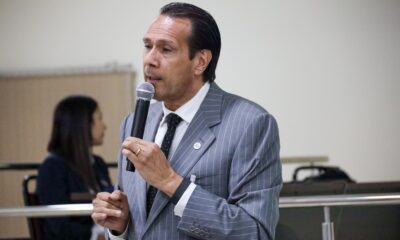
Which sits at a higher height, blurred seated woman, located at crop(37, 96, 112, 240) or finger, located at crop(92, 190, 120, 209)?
finger, located at crop(92, 190, 120, 209)

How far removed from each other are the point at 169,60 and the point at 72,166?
1774 millimetres

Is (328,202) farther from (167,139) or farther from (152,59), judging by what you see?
(152,59)

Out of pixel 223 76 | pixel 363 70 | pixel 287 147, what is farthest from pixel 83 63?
pixel 363 70

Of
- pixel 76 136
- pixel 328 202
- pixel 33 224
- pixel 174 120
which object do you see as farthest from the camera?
pixel 76 136

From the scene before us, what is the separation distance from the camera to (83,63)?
5.47 meters

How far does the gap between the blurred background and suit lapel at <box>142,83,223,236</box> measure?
381 cm

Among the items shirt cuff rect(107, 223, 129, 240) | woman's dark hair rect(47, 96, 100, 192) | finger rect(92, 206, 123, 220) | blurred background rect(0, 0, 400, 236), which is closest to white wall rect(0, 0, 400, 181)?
blurred background rect(0, 0, 400, 236)

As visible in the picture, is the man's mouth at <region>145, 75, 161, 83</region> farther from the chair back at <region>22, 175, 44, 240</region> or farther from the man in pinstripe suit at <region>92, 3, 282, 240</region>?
the chair back at <region>22, 175, 44, 240</region>

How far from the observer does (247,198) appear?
1354mm

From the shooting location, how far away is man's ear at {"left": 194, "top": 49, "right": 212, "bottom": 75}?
1.50 metres

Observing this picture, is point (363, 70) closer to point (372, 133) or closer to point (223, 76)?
point (372, 133)

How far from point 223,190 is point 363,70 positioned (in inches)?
160

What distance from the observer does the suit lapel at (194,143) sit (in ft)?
4.57

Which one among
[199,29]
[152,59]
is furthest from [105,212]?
[199,29]
